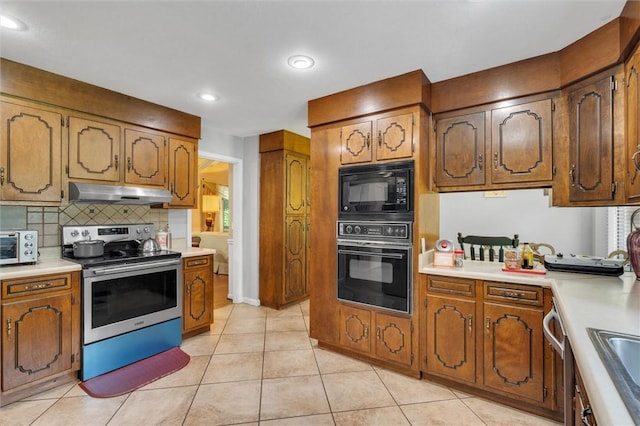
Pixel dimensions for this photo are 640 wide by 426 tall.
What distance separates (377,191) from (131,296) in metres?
2.30

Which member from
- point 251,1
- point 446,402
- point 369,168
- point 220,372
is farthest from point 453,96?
point 220,372

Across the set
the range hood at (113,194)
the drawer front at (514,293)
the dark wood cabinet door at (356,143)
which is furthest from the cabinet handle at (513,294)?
the range hood at (113,194)

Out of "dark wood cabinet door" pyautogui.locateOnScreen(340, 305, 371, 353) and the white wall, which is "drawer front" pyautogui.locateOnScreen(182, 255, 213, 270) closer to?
"dark wood cabinet door" pyautogui.locateOnScreen(340, 305, 371, 353)

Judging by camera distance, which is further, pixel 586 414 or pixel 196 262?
pixel 196 262

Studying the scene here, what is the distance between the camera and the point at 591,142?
1946 mm

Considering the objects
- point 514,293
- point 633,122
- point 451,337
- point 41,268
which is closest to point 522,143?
point 633,122

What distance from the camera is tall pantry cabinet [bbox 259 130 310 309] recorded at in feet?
13.2

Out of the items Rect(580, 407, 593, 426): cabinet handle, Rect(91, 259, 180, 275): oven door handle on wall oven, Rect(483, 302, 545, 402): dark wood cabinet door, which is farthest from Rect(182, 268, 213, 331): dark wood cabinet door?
Rect(580, 407, 593, 426): cabinet handle

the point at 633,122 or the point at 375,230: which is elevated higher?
the point at 633,122

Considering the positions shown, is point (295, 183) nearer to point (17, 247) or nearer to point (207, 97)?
Answer: point (207, 97)

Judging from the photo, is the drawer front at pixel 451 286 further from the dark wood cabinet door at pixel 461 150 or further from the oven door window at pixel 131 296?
the oven door window at pixel 131 296

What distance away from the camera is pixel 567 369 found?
53.3 inches

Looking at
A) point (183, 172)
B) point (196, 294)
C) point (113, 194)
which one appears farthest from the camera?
point (183, 172)

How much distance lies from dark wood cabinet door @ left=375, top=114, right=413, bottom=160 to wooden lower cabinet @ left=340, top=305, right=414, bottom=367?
1340 mm
